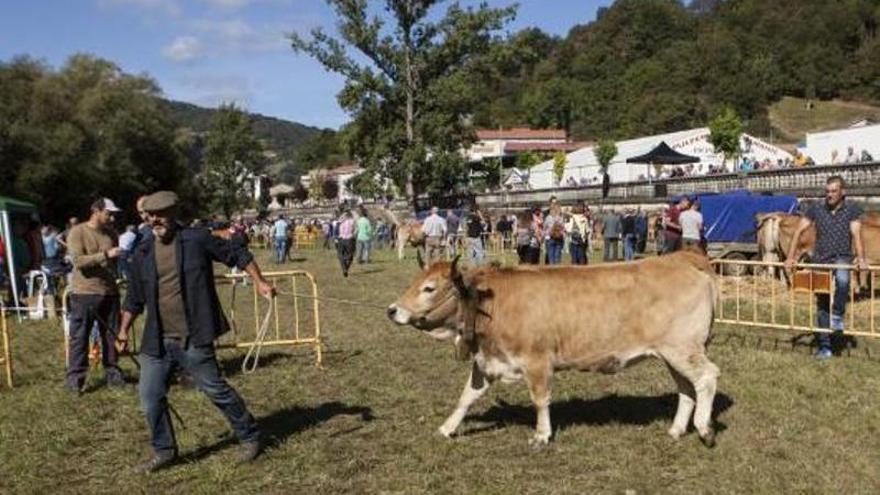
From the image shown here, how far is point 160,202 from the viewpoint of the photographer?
6.54 m

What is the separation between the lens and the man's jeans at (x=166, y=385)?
21.7 ft

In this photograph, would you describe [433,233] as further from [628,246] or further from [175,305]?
[175,305]

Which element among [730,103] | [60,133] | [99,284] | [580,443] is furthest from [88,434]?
[730,103]

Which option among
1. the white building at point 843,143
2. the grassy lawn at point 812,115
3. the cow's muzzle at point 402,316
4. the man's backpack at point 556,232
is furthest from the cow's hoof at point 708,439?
the grassy lawn at point 812,115

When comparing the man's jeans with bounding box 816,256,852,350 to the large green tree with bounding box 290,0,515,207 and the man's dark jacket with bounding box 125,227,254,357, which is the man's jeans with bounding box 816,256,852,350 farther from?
the large green tree with bounding box 290,0,515,207

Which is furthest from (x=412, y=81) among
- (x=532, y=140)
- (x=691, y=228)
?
(x=532, y=140)

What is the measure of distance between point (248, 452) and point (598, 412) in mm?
3240

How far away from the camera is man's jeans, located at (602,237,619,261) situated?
25875 millimetres

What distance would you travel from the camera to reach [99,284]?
378 inches

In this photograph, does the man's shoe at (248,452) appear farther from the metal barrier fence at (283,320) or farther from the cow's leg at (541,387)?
the metal barrier fence at (283,320)

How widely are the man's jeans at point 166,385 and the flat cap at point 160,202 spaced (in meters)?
1.00

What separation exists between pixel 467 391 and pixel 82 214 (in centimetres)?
4311

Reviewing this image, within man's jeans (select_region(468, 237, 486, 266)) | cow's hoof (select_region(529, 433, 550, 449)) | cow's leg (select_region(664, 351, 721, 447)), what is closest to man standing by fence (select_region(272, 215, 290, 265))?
man's jeans (select_region(468, 237, 486, 266))

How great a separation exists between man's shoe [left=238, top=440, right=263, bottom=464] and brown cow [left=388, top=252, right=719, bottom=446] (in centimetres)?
148
